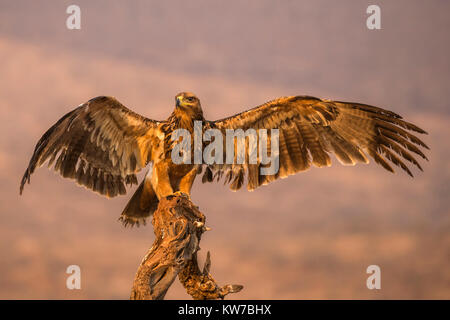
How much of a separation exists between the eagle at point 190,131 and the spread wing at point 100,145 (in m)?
0.01

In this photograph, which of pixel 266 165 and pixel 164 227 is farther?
pixel 266 165

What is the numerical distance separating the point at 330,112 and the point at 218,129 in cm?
146

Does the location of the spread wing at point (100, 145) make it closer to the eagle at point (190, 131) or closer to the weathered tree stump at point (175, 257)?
the eagle at point (190, 131)

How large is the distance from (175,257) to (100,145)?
2.04m

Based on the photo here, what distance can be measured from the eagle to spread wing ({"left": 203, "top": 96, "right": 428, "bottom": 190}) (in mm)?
13

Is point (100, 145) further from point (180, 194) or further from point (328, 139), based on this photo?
point (328, 139)

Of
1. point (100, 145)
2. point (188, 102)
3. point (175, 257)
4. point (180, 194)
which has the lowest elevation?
point (175, 257)

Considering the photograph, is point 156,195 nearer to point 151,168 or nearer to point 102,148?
point 151,168

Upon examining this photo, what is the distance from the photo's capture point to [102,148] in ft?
27.0

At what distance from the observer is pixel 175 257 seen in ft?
22.7

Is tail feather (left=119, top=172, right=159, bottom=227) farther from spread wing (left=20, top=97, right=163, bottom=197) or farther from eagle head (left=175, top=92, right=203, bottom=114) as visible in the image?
eagle head (left=175, top=92, right=203, bottom=114)

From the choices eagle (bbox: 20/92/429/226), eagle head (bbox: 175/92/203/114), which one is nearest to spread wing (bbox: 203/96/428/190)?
eagle (bbox: 20/92/429/226)

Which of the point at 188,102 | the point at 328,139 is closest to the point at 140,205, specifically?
the point at 188,102

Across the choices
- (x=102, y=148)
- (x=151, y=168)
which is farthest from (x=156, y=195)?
(x=102, y=148)
